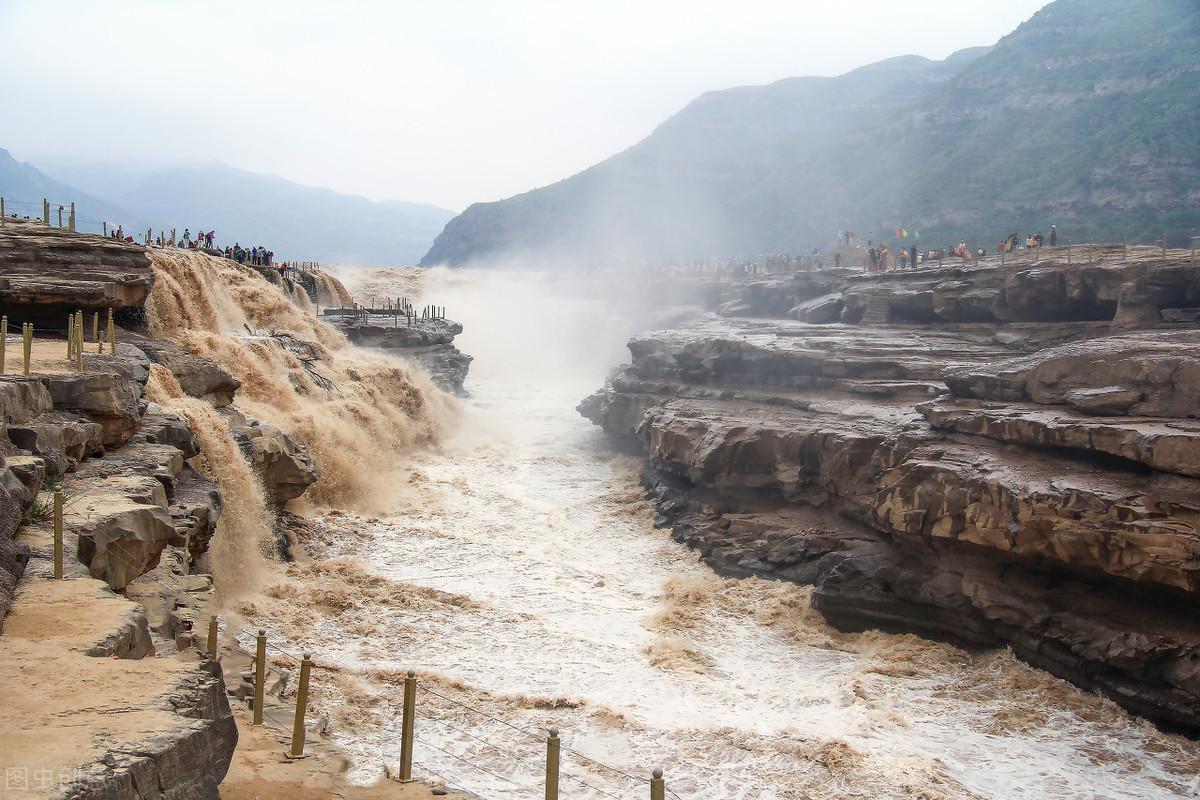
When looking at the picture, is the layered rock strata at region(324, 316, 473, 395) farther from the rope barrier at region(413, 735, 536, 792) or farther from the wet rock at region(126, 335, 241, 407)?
the rope barrier at region(413, 735, 536, 792)

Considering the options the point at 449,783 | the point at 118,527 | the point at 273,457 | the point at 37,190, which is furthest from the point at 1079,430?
the point at 37,190

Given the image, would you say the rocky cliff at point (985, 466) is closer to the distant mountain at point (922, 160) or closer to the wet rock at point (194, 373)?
the distant mountain at point (922, 160)

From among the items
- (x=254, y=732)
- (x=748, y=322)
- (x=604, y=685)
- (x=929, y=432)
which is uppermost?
(x=748, y=322)

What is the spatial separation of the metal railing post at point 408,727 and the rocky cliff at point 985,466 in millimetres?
8960

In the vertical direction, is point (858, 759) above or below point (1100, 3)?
below

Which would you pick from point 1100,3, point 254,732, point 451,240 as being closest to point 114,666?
point 254,732

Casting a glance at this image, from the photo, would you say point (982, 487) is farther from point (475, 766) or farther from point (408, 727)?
point (408, 727)

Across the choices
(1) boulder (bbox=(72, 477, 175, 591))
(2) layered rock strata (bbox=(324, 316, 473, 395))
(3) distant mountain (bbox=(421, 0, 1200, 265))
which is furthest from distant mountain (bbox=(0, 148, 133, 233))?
(1) boulder (bbox=(72, 477, 175, 591))

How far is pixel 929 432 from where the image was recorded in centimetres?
1582

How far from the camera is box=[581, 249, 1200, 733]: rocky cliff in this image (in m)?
12.1

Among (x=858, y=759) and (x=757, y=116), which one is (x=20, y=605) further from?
(x=757, y=116)

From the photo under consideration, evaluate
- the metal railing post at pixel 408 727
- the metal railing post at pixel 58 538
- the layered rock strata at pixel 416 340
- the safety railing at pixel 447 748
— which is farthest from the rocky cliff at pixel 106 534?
the layered rock strata at pixel 416 340

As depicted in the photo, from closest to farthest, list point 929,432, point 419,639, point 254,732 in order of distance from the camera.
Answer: point 254,732, point 419,639, point 929,432

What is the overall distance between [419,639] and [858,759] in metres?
6.37
